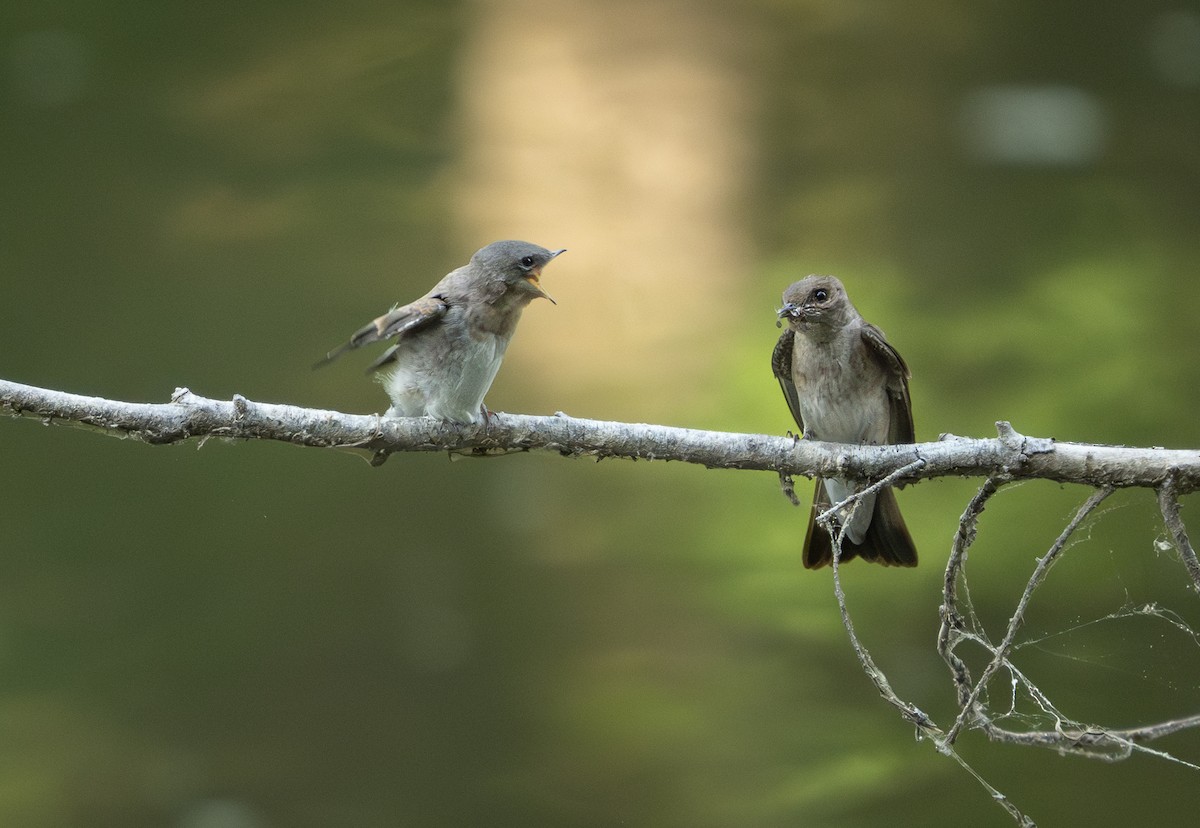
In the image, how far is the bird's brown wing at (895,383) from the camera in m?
2.20

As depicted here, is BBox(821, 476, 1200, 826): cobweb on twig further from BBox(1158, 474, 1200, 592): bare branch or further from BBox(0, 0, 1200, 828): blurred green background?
BBox(0, 0, 1200, 828): blurred green background

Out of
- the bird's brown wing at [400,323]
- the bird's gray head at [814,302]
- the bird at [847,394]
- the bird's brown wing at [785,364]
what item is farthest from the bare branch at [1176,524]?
the bird's brown wing at [400,323]

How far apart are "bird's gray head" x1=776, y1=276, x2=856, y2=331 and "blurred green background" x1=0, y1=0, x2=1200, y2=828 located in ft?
3.63

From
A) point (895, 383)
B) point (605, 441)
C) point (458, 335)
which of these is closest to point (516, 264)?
point (458, 335)

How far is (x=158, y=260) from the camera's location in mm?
3199

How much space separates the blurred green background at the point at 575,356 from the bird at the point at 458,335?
3.99ft

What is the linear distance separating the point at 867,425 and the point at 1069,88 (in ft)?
6.11

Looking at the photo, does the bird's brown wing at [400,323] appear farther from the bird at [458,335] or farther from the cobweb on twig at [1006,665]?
the cobweb on twig at [1006,665]

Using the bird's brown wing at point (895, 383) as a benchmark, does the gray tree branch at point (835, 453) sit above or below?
below

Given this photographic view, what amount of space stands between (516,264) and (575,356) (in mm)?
1317

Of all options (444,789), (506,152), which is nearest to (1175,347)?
(506,152)

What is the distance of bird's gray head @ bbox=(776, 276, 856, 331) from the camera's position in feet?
6.95

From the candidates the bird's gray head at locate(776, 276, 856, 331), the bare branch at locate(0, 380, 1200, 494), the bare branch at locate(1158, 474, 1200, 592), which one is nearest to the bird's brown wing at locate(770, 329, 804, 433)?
the bird's gray head at locate(776, 276, 856, 331)

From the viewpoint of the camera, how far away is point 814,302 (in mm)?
2131
